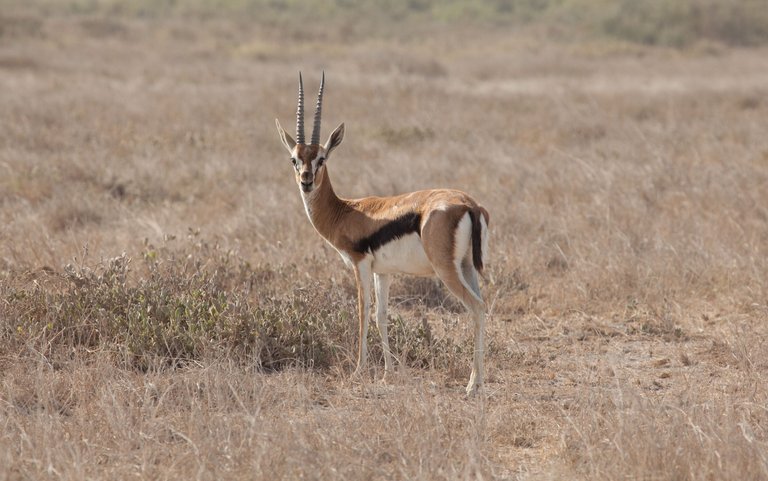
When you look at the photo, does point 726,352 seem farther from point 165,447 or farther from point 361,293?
point 165,447

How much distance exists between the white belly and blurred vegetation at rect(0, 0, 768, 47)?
32170 mm

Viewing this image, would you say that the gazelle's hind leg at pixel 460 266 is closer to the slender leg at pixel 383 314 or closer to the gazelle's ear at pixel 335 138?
the slender leg at pixel 383 314

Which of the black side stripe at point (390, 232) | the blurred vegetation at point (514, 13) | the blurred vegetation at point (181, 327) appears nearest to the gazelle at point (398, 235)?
the black side stripe at point (390, 232)

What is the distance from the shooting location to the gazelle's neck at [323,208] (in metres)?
5.79

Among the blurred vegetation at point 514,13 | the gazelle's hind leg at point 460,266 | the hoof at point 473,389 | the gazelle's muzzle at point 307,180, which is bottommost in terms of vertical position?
the hoof at point 473,389

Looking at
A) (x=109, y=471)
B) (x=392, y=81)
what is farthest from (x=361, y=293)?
(x=392, y=81)

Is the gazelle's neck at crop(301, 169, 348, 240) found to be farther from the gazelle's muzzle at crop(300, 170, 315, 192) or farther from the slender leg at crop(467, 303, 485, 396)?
the slender leg at crop(467, 303, 485, 396)

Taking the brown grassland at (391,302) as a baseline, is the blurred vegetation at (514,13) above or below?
above

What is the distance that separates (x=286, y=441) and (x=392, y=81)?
1620 cm

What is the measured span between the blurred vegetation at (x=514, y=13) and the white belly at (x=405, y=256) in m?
32.2

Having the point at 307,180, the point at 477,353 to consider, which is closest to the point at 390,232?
the point at 307,180

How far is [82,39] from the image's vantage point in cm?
3031

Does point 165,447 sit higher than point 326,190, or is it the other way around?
point 326,190

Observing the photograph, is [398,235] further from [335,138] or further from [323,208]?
[335,138]
